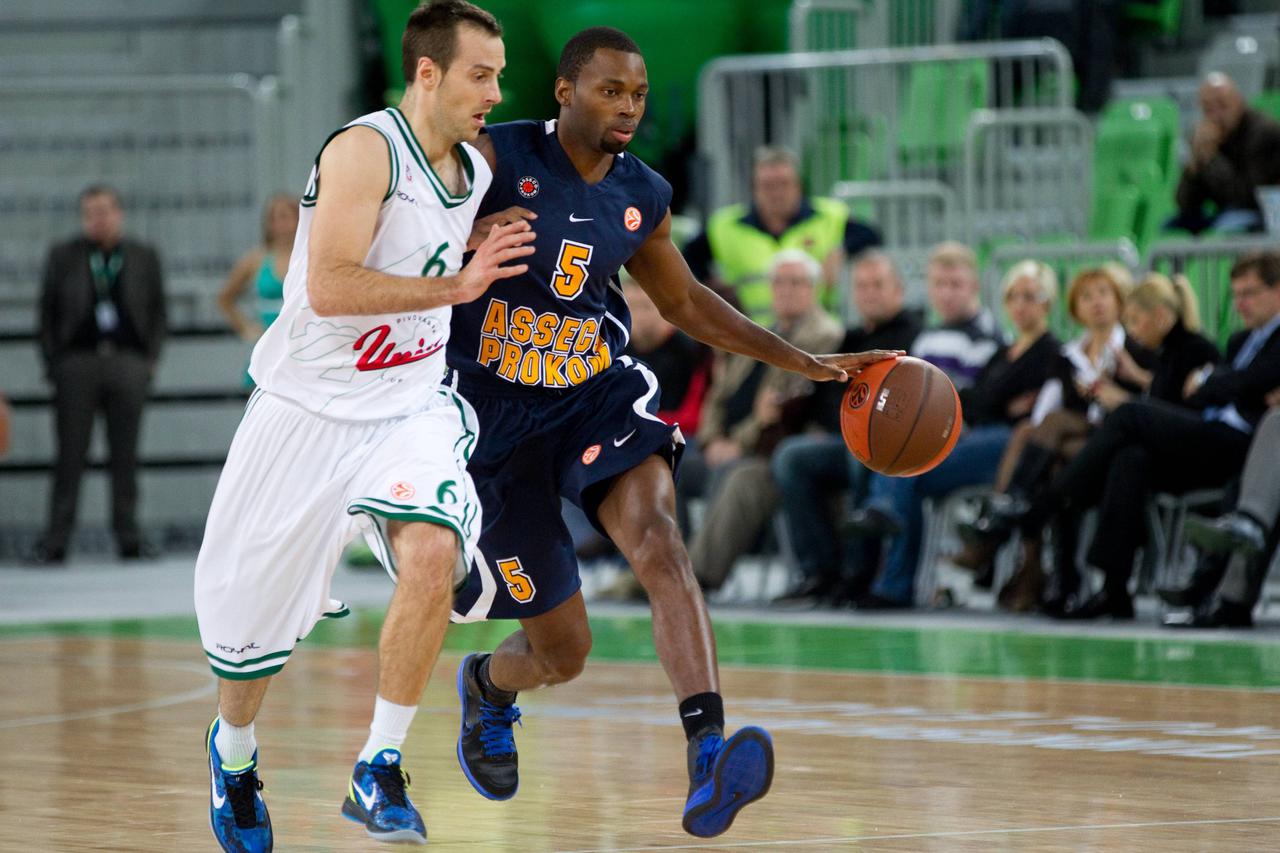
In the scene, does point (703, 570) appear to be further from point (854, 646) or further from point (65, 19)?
point (65, 19)

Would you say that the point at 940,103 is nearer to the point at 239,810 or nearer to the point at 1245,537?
the point at 1245,537

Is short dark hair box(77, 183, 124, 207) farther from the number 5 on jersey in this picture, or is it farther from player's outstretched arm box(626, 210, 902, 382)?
the number 5 on jersey

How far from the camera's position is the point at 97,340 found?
1370 centimetres

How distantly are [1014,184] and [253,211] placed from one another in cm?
493

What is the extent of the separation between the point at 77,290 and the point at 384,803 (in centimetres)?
974

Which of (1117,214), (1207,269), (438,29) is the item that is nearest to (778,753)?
(438,29)

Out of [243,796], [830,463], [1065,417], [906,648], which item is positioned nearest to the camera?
[243,796]

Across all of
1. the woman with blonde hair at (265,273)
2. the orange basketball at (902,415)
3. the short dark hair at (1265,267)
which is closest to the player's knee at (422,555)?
the orange basketball at (902,415)

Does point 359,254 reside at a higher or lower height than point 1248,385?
higher

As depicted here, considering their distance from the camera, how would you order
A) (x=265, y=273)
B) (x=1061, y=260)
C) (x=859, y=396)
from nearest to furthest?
(x=859, y=396) → (x=1061, y=260) → (x=265, y=273)

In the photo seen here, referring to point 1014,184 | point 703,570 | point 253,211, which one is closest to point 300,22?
point 253,211

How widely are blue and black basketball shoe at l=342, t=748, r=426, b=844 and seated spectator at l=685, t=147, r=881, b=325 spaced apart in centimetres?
709

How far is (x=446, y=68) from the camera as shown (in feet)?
15.5

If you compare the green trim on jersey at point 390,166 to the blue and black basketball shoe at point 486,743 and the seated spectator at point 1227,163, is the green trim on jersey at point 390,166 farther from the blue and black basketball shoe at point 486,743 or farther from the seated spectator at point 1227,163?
A: the seated spectator at point 1227,163
